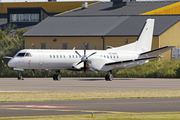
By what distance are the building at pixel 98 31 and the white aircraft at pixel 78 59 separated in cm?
1320

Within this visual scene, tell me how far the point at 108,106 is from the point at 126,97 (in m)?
4.47

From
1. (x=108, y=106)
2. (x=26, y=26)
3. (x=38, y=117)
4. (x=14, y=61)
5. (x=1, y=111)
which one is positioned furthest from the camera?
(x=26, y=26)

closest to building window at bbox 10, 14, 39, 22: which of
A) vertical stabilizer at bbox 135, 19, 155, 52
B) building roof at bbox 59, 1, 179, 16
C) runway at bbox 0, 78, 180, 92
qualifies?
building roof at bbox 59, 1, 179, 16

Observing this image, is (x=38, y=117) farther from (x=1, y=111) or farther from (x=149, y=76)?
(x=149, y=76)

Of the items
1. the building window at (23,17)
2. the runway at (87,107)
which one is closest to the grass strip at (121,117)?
the runway at (87,107)

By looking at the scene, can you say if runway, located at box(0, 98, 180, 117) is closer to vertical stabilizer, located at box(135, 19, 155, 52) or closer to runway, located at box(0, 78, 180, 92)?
runway, located at box(0, 78, 180, 92)

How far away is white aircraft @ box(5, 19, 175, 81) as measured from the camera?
135 ft

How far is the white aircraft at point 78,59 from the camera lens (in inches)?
1617

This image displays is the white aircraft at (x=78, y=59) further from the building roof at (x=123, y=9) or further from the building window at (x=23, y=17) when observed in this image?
the building window at (x=23, y=17)

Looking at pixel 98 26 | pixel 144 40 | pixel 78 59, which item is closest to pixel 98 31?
pixel 98 26

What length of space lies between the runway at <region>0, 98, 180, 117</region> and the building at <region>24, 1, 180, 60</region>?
124 ft

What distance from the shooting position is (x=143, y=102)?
20656 millimetres

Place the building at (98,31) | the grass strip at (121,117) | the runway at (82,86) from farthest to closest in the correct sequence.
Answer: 1. the building at (98,31)
2. the runway at (82,86)
3. the grass strip at (121,117)

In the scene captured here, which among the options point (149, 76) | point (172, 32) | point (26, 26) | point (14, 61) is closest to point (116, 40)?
point (172, 32)
